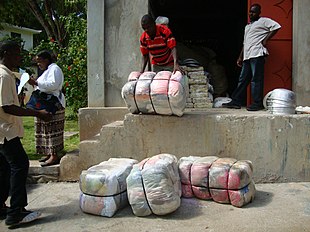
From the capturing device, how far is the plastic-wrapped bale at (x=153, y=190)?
12.2ft

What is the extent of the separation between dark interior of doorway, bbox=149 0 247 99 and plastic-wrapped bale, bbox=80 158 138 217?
17.9 ft

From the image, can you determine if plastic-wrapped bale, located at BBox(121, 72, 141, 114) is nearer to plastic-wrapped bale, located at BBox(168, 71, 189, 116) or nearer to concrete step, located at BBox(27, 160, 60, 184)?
plastic-wrapped bale, located at BBox(168, 71, 189, 116)

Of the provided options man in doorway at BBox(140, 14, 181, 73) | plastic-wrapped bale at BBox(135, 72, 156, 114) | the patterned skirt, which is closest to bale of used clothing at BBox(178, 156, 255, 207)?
plastic-wrapped bale at BBox(135, 72, 156, 114)

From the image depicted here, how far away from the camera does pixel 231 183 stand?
3.97 metres

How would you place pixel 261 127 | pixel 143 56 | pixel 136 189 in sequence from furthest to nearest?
1. pixel 143 56
2. pixel 261 127
3. pixel 136 189

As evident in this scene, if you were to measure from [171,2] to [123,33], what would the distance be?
3916mm

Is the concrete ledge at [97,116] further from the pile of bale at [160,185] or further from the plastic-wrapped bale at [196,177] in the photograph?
the plastic-wrapped bale at [196,177]

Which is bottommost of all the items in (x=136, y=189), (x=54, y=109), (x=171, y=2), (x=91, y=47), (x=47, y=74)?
(x=136, y=189)

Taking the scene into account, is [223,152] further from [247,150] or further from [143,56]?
[143,56]

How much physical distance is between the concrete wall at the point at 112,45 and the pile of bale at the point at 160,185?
1.79 metres

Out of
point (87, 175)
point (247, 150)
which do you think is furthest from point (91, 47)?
point (247, 150)

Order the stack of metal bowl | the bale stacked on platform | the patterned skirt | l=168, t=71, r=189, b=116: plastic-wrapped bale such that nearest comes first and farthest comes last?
l=168, t=71, r=189, b=116: plastic-wrapped bale → the stack of metal bowl → the patterned skirt → the bale stacked on platform

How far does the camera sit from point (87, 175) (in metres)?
3.94

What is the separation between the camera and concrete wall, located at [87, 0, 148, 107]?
5.69 m
